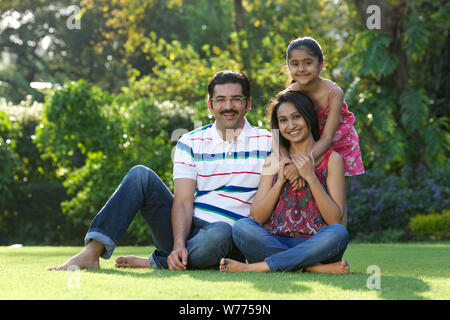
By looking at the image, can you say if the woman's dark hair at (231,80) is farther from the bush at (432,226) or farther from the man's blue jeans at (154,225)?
the bush at (432,226)

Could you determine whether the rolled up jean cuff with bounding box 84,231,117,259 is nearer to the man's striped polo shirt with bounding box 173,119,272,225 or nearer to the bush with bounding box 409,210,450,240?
the man's striped polo shirt with bounding box 173,119,272,225

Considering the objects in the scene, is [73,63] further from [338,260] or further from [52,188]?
[338,260]

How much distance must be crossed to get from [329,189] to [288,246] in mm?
464

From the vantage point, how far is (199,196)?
425 cm

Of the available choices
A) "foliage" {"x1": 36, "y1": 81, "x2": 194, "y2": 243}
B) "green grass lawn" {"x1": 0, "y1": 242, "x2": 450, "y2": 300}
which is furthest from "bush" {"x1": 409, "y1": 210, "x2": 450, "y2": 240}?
"green grass lawn" {"x1": 0, "y1": 242, "x2": 450, "y2": 300}

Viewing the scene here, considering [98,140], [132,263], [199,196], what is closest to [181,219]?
[199,196]

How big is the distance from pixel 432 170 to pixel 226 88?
7.52 meters

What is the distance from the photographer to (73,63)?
89.4 ft

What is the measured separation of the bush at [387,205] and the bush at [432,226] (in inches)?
23.2

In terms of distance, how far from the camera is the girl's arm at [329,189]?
3848 mm

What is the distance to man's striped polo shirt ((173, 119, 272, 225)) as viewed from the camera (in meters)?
4.15

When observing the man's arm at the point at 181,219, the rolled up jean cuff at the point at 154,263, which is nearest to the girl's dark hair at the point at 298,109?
the man's arm at the point at 181,219

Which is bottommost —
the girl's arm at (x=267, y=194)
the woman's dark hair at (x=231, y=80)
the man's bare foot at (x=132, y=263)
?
the man's bare foot at (x=132, y=263)

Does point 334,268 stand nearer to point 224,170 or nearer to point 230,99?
point 224,170
